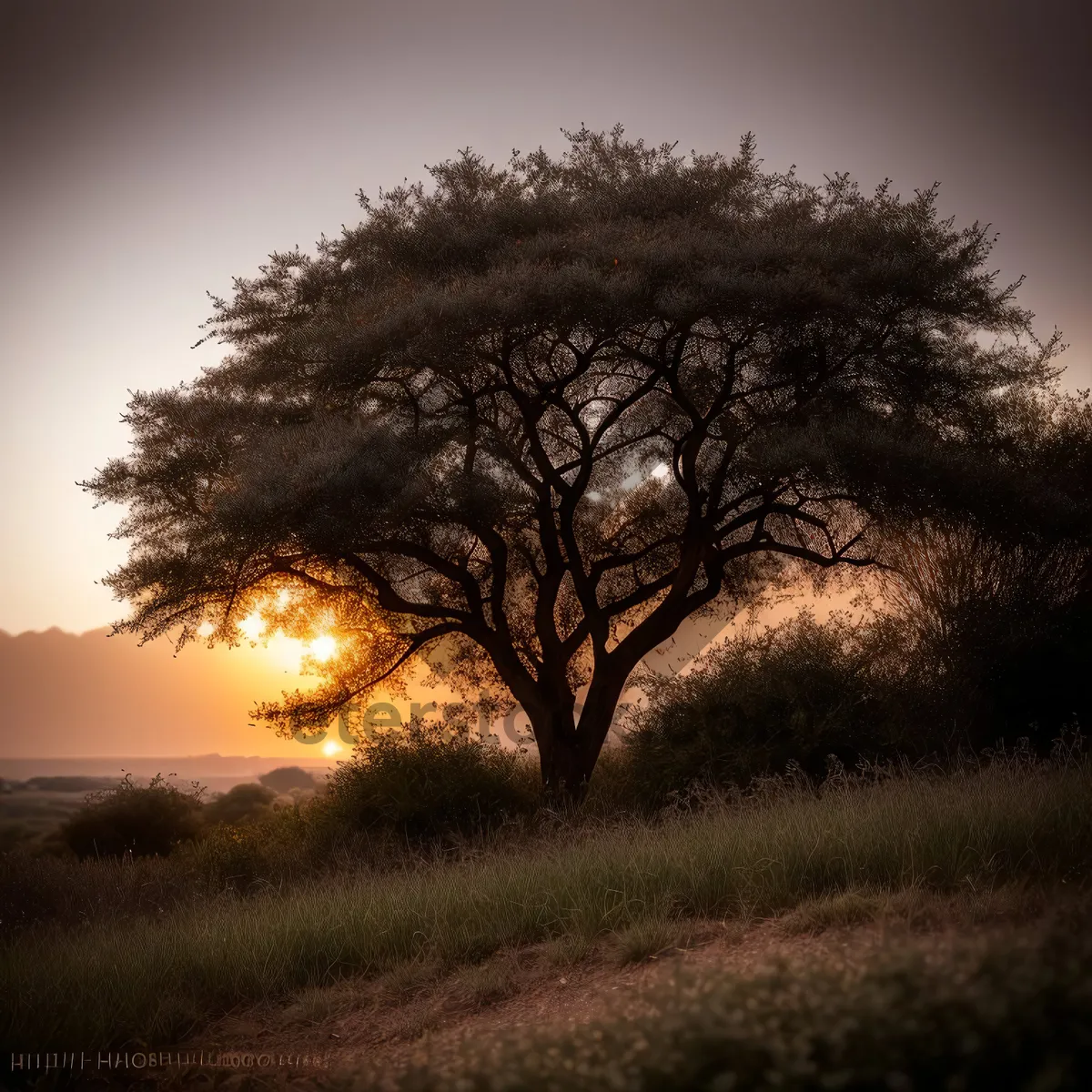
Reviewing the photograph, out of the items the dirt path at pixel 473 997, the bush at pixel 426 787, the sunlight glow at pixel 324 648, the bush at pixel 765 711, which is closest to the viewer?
the dirt path at pixel 473 997

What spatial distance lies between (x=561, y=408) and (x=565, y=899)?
9.29 m

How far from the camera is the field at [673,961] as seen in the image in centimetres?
306

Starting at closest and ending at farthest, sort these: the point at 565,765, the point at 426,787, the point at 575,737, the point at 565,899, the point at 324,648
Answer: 1. the point at 565,899
2. the point at 426,787
3. the point at 565,765
4. the point at 575,737
5. the point at 324,648

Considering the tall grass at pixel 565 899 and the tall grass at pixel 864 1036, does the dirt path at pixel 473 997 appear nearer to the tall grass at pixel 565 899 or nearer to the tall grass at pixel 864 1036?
the tall grass at pixel 565 899

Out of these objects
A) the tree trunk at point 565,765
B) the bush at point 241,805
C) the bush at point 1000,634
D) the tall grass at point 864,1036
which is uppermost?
the bush at point 1000,634

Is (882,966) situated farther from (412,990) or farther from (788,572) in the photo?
(788,572)

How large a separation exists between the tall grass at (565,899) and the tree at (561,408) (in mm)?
5488

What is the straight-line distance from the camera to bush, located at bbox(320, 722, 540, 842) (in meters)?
13.2

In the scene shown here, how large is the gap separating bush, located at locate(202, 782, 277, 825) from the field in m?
6.82

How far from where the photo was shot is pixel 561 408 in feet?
48.2

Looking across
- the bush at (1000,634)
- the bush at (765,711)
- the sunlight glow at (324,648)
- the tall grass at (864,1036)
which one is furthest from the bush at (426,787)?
the tall grass at (864,1036)

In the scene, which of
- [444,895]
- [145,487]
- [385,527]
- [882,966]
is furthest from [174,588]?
[882,966]

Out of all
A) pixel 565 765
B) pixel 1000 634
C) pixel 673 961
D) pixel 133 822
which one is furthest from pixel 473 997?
pixel 133 822

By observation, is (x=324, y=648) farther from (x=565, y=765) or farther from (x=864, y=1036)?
(x=864, y=1036)
